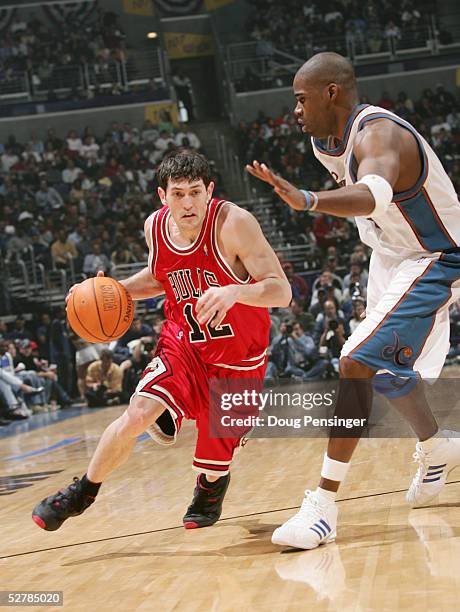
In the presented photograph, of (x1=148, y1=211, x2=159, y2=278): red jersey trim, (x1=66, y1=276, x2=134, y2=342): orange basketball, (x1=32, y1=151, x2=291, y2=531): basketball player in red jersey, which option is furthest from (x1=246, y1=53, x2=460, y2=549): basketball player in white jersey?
(x1=66, y1=276, x2=134, y2=342): orange basketball

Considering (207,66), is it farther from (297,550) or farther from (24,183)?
(297,550)

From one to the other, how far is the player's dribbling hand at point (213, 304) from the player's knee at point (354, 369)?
54cm

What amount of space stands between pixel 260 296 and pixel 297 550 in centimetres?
101

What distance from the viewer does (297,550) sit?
343 cm

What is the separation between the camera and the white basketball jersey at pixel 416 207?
11.7 feet

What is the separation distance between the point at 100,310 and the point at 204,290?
0.49m

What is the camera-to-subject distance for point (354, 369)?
11.5 feet

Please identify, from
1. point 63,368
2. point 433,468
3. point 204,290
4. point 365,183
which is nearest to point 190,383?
point 204,290

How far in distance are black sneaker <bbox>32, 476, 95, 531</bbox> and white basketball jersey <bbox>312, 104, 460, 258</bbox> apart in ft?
5.50

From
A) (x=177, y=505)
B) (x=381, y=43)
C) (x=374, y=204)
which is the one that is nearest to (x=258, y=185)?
(x=381, y=43)

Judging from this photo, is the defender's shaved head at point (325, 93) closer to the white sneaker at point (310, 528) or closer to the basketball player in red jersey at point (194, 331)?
the basketball player in red jersey at point (194, 331)

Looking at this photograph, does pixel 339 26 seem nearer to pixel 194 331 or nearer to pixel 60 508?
pixel 194 331

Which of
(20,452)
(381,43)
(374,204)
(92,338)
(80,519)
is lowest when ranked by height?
(20,452)

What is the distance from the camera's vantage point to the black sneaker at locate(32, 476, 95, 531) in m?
3.74
